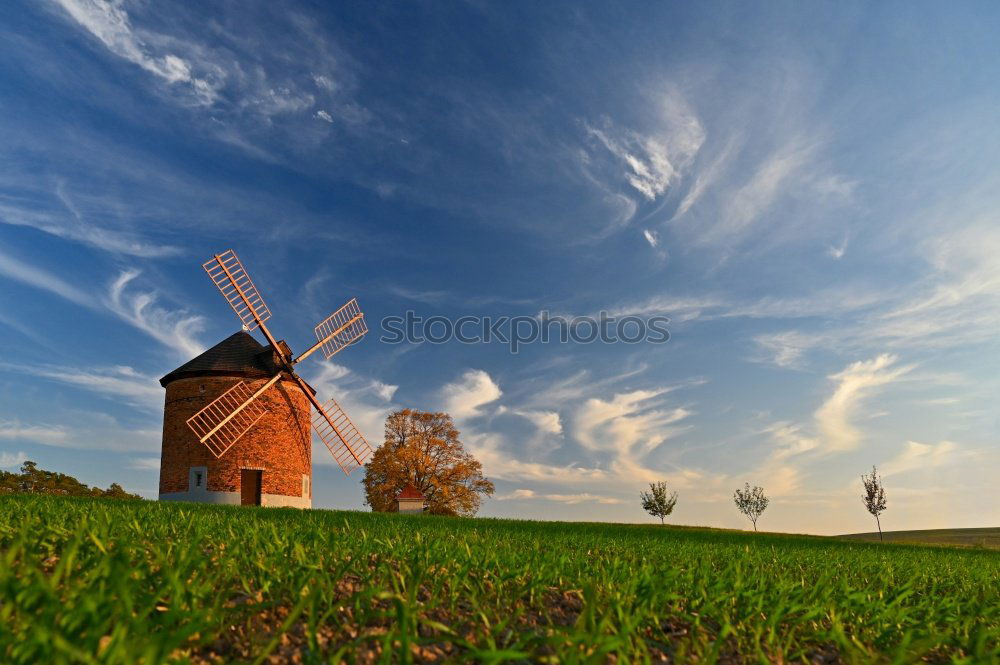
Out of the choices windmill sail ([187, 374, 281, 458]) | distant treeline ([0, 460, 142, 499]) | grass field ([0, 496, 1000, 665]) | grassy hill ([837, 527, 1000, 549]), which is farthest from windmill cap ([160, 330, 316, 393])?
grassy hill ([837, 527, 1000, 549])

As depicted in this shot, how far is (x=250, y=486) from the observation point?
29.2 m

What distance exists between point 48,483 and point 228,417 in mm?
16863

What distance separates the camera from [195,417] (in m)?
28.7

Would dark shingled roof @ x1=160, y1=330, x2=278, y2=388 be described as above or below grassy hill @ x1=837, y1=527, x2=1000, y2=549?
above

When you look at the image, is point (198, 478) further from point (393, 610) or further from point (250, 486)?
point (393, 610)

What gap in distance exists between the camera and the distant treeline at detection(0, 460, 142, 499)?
114 feet

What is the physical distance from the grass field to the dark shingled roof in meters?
25.9

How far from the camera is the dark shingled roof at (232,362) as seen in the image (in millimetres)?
29906

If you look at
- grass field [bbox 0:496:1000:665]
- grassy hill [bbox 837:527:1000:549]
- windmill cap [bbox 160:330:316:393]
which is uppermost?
windmill cap [bbox 160:330:316:393]

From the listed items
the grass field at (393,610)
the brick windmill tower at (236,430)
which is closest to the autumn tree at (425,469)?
the brick windmill tower at (236,430)

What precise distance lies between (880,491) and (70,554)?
6778cm

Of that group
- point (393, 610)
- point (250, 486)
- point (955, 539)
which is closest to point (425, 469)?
point (250, 486)

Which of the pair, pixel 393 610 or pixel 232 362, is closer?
pixel 393 610

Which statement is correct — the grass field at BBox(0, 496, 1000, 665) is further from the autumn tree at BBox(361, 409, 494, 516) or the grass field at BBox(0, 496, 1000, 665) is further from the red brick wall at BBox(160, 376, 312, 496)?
the autumn tree at BBox(361, 409, 494, 516)
